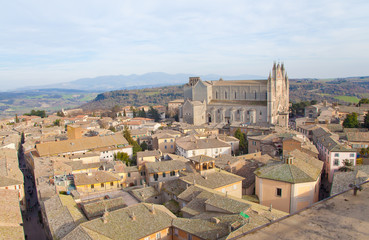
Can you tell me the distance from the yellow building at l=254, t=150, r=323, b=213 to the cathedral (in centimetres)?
3914

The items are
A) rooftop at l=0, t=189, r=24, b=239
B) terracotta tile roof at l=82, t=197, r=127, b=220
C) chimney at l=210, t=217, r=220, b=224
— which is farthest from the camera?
terracotta tile roof at l=82, t=197, r=127, b=220

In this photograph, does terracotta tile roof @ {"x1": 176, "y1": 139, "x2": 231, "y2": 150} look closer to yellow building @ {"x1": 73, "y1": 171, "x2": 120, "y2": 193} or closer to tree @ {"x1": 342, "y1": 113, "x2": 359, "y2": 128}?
yellow building @ {"x1": 73, "y1": 171, "x2": 120, "y2": 193}

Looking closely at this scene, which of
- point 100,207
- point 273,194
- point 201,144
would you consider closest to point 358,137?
point 201,144

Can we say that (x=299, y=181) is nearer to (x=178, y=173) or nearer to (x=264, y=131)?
(x=178, y=173)

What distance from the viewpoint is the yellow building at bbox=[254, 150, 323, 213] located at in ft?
72.0

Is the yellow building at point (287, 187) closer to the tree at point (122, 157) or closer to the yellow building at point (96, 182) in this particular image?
the yellow building at point (96, 182)

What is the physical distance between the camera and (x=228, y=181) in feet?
80.9

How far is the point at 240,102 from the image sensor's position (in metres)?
68.8

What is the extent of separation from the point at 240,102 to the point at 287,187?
4779 centimetres

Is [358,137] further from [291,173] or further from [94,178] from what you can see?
[94,178]

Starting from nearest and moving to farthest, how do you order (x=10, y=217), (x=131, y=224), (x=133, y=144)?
(x=131, y=224)
(x=10, y=217)
(x=133, y=144)


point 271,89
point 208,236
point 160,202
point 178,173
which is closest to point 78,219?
point 160,202

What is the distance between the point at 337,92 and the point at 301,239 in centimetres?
17962

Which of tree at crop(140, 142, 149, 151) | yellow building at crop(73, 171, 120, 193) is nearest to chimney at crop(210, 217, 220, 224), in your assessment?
yellow building at crop(73, 171, 120, 193)
